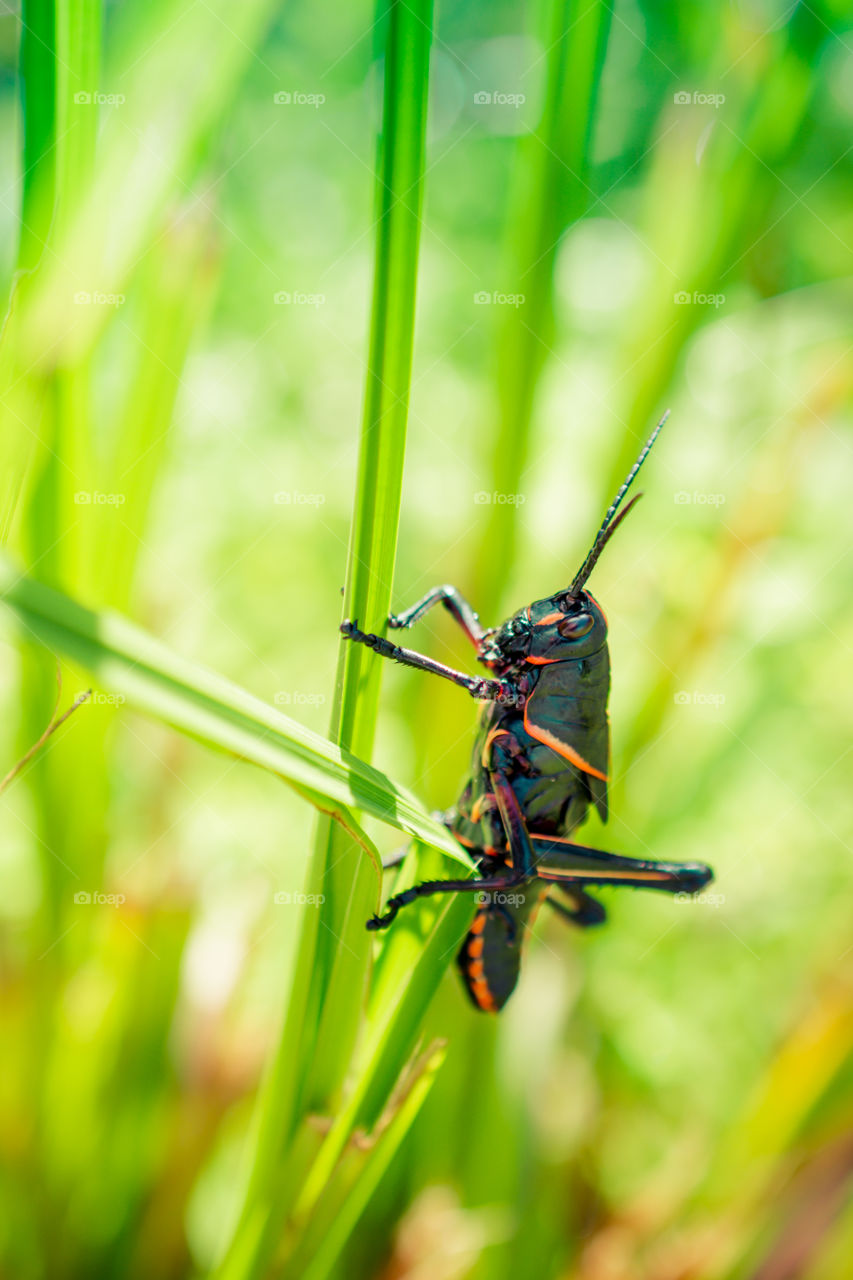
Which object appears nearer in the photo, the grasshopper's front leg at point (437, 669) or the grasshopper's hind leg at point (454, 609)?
the grasshopper's front leg at point (437, 669)

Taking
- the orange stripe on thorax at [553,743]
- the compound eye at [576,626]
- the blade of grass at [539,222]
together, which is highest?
the blade of grass at [539,222]

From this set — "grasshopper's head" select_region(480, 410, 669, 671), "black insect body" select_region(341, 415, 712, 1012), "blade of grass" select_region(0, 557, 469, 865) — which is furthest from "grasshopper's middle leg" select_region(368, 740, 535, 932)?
"blade of grass" select_region(0, 557, 469, 865)

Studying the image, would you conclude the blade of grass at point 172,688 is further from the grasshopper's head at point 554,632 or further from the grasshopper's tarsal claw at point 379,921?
the grasshopper's head at point 554,632

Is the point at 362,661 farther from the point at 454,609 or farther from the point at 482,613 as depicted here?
the point at 482,613

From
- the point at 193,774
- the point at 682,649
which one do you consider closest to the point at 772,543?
the point at 682,649

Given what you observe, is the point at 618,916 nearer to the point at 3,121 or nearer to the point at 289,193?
the point at 289,193

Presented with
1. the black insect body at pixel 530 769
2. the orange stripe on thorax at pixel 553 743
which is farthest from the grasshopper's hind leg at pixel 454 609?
the orange stripe on thorax at pixel 553 743

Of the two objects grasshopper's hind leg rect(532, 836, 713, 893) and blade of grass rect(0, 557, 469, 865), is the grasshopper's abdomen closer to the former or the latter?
grasshopper's hind leg rect(532, 836, 713, 893)

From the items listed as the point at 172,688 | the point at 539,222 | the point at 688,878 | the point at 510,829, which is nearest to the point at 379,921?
the point at 510,829

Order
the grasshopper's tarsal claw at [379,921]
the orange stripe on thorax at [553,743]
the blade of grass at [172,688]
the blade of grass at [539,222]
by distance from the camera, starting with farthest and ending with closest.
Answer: the orange stripe on thorax at [553,743] < the blade of grass at [539,222] < the grasshopper's tarsal claw at [379,921] < the blade of grass at [172,688]
